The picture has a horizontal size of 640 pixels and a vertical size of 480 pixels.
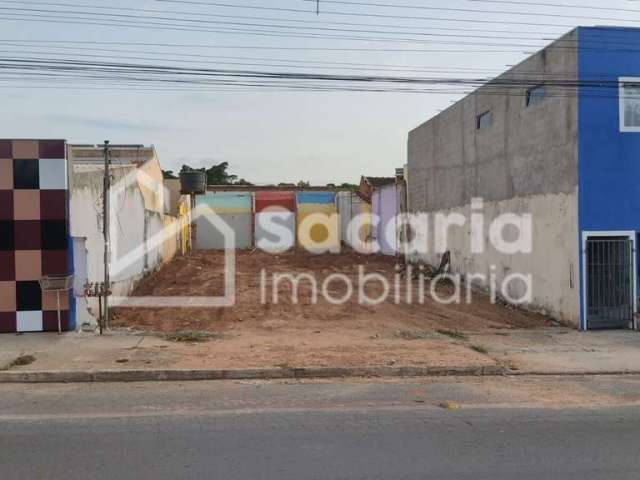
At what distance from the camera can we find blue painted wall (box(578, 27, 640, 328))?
1291 cm

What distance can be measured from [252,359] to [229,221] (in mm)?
28311

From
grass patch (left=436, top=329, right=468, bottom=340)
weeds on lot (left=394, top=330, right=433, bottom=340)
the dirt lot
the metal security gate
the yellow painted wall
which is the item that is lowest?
grass patch (left=436, top=329, right=468, bottom=340)

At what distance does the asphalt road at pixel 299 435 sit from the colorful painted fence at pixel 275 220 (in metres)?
28.9

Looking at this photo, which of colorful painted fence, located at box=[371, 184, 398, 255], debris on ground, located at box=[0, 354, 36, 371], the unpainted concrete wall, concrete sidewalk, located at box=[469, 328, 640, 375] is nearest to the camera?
debris on ground, located at box=[0, 354, 36, 371]

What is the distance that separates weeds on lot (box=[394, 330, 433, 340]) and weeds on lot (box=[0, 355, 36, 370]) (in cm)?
609

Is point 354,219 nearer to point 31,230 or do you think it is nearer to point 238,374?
point 31,230

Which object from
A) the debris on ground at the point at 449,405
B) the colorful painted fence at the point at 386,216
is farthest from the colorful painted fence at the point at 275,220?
the debris on ground at the point at 449,405

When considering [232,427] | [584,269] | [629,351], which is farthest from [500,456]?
[584,269]

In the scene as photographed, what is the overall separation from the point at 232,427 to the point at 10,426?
7.07ft

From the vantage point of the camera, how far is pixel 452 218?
20.8m

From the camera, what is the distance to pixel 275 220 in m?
37.0

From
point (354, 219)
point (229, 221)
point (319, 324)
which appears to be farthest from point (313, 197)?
point (319, 324)

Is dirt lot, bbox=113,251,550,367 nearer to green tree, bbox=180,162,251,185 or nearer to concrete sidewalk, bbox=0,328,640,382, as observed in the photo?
concrete sidewalk, bbox=0,328,640,382

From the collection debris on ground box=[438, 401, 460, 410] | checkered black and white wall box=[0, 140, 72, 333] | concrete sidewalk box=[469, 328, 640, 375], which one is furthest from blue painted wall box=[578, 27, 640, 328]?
checkered black and white wall box=[0, 140, 72, 333]
